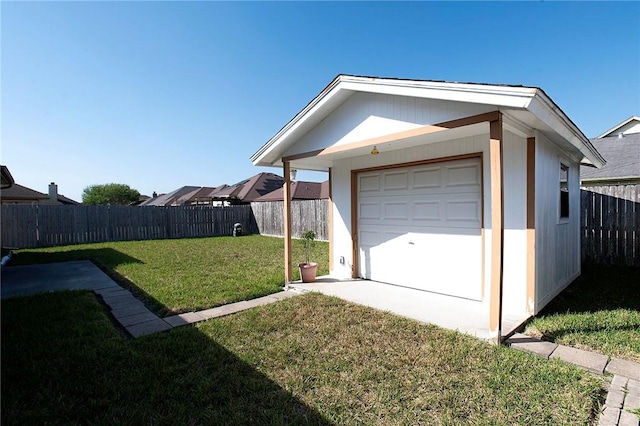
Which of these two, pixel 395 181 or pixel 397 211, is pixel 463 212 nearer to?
pixel 397 211

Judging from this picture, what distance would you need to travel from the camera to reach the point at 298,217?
15.7 m

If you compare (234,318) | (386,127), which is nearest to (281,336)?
(234,318)

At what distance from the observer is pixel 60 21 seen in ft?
19.0

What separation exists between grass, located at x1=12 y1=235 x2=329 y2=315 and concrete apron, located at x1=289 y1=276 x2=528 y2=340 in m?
1.23

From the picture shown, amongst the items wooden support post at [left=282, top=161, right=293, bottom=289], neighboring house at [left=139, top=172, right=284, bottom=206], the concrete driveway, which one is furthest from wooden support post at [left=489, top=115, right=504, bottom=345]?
neighboring house at [left=139, top=172, right=284, bottom=206]

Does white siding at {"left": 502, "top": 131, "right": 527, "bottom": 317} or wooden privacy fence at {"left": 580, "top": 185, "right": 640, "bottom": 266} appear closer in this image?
white siding at {"left": 502, "top": 131, "right": 527, "bottom": 317}

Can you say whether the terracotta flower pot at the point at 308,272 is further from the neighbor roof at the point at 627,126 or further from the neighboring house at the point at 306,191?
the neighbor roof at the point at 627,126

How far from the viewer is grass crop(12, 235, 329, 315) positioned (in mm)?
5293

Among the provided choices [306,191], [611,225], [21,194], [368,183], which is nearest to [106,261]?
[368,183]

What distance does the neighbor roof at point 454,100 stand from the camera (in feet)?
10.3

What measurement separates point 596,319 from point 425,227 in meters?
2.59

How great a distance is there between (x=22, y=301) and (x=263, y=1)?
7839mm

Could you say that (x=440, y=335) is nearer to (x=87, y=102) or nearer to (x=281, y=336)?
(x=281, y=336)

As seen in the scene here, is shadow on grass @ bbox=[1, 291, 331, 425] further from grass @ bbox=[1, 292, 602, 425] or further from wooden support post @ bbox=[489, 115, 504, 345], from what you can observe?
wooden support post @ bbox=[489, 115, 504, 345]
